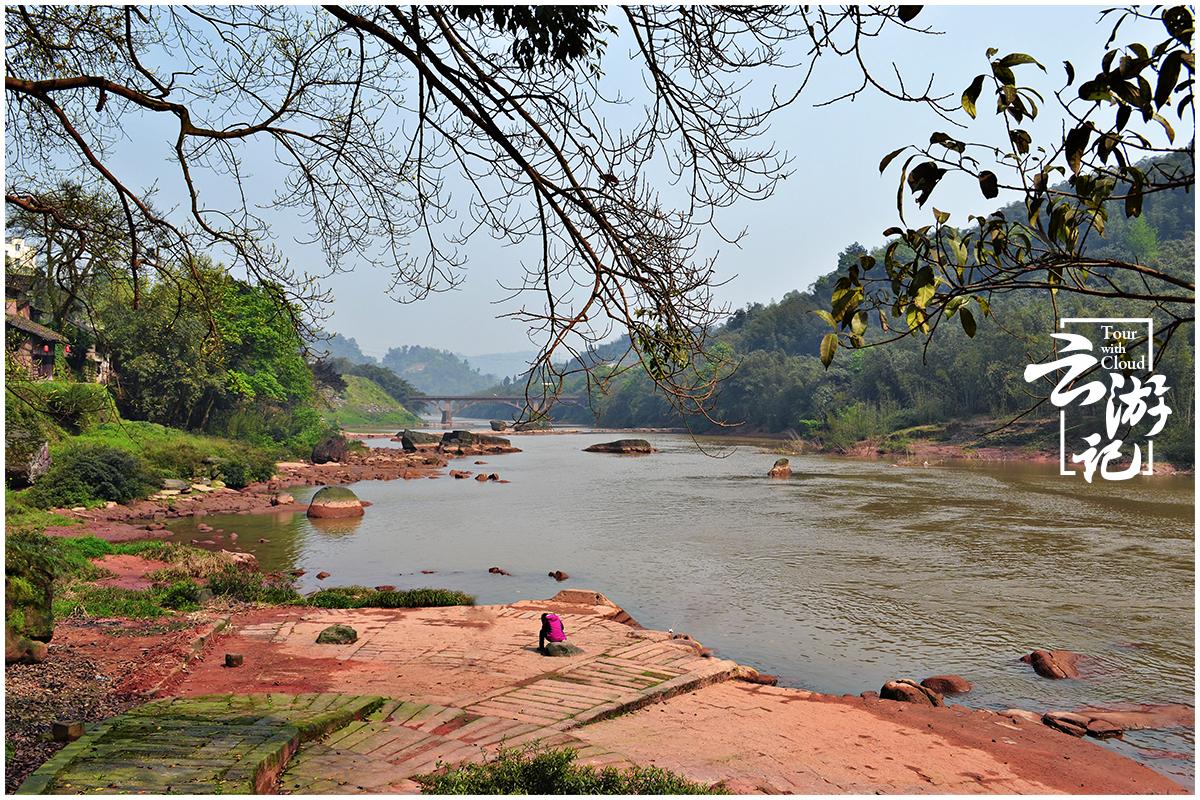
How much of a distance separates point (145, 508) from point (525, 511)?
9328mm

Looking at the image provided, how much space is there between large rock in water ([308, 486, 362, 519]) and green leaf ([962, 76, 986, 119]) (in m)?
21.1

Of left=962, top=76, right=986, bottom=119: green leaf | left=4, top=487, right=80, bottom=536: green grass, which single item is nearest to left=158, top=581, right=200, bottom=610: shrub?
left=4, top=487, right=80, bottom=536: green grass

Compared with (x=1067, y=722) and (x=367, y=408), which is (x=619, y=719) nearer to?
(x=1067, y=722)

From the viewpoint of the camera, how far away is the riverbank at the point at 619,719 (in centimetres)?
546

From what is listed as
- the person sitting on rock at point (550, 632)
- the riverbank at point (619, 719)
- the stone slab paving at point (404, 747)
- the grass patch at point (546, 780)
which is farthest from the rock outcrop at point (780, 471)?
the grass patch at point (546, 780)

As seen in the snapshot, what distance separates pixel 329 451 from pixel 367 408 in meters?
42.7

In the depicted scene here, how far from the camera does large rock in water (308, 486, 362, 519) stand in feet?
71.6

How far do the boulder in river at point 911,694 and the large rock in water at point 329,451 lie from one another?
31.2 meters

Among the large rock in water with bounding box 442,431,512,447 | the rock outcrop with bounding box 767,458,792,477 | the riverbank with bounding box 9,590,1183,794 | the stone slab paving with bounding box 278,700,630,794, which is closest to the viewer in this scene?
the stone slab paving with bounding box 278,700,630,794

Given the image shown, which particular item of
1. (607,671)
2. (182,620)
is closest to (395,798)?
(607,671)

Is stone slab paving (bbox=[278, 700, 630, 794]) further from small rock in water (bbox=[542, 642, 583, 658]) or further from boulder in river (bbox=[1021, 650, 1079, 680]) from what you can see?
boulder in river (bbox=[1021, 650, 1079, 680])

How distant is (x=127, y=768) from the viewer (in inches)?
172

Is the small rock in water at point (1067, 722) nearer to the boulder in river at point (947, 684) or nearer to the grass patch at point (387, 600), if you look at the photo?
the boulder in river at point (947, 684)

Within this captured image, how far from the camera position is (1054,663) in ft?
33.0
